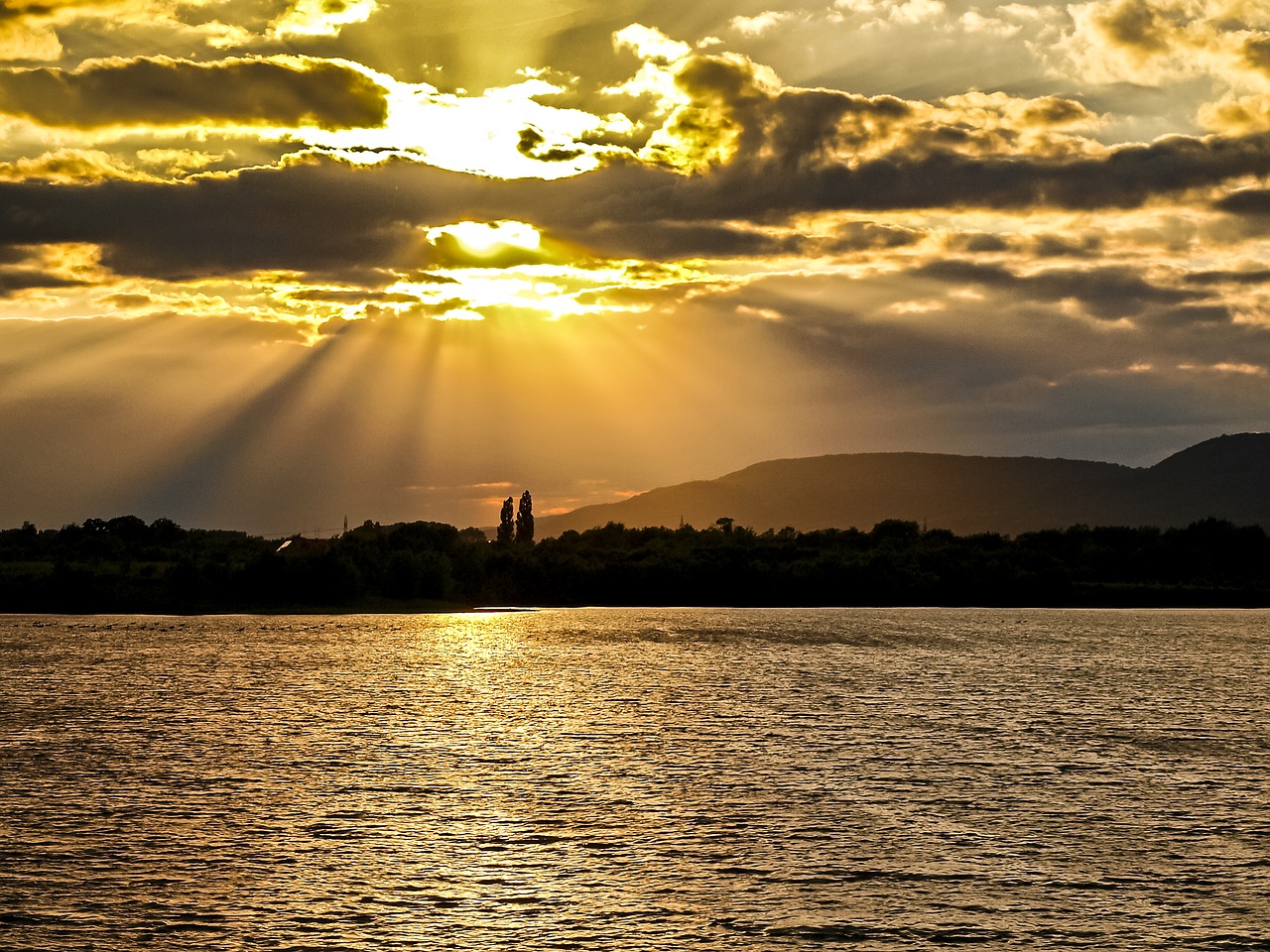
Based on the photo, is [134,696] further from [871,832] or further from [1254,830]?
[1254,830]

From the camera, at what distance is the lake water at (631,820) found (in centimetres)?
3509

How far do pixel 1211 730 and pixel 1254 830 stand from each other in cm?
3906

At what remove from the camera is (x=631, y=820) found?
50531 mm

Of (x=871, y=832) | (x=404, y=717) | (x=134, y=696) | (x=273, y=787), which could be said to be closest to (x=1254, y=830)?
(x=871, y=832)

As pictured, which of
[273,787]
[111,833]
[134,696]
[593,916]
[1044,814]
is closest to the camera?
[593,916]

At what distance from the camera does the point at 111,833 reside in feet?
154

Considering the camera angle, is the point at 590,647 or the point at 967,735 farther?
the point at 590,647

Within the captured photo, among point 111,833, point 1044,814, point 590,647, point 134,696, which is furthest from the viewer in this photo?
point 590,647

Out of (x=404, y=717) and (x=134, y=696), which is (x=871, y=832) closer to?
(x=404, y=717)

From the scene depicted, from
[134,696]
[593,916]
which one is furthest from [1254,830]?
[134,696]

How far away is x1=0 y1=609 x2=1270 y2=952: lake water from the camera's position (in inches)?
1382

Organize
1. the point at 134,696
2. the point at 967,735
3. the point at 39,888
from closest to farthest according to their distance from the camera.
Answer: the point at 39,888, the point at 967,735, the point at 134,696

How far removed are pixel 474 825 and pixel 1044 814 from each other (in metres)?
21.7

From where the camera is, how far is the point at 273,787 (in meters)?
58.8
